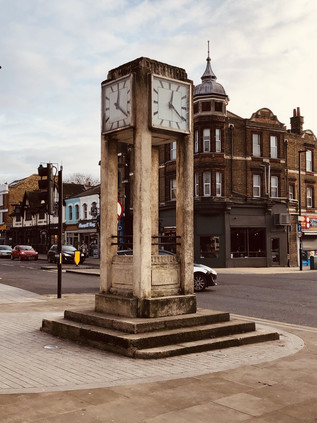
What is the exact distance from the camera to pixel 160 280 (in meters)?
8.27

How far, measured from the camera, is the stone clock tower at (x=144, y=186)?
7977 mm

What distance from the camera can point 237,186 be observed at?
120ft

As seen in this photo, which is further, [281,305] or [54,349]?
[281,305]

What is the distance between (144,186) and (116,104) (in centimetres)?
176

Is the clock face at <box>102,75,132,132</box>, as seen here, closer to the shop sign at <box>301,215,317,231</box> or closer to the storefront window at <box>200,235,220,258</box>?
the storefront window at <box>200,235,220,258</box>

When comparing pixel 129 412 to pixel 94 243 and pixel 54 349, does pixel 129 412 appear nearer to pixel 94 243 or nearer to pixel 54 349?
pixel 54 349

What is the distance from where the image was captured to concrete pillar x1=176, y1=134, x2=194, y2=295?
8.59 meters

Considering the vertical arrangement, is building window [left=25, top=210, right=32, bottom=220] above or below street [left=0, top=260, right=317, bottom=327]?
above

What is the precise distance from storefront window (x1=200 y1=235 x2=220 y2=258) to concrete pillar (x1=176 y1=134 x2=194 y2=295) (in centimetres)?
2753

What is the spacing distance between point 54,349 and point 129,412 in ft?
10.00

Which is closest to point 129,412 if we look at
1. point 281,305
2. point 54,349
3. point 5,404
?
point 5,404

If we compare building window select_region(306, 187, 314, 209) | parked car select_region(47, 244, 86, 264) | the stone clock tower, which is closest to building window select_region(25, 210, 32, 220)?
parked car select_region(47, 244, 86, 264)

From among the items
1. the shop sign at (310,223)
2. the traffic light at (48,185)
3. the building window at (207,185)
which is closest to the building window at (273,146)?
the shop sign at (310,223)

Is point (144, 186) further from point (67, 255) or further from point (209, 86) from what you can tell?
point (209, 86)
